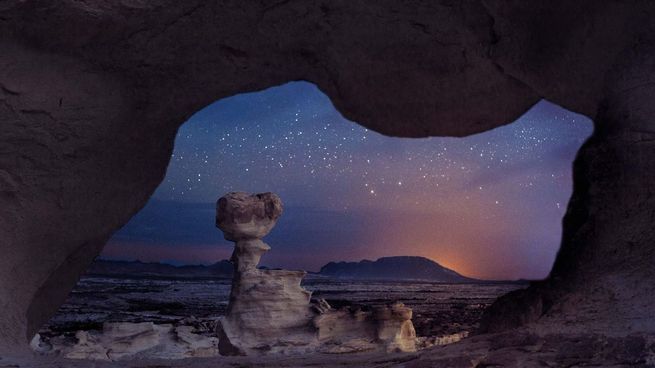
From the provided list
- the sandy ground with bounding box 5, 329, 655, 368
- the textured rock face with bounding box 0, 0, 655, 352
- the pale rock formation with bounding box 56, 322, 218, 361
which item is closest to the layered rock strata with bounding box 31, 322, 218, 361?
the pale rock formation with bounding box 56, 322, 218, 361

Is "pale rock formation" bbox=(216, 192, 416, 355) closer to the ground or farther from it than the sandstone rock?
closer to the ground

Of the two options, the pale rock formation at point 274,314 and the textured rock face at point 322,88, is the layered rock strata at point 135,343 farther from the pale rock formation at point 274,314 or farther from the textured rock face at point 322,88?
the textured rock face at point 322,88

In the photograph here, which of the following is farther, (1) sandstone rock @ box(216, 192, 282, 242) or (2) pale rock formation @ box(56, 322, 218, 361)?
(1) sandstone rock @ box(216, 192, 282, 242)

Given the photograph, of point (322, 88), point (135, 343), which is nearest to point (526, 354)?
point (322, 88)

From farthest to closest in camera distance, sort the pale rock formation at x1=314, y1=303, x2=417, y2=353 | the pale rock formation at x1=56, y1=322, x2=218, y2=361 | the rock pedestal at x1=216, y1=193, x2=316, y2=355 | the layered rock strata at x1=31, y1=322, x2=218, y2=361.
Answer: the pale rock formation at x1=314, y1=303, x2=417, y2=353, the rock pedestal at x1=216, y1=193, x2=316, y2=355, the pale rock formation at x1=56, y1=322, x2=218, y2=361, the layered rock strata at x1=31, y1=322, x2=218, y2=361

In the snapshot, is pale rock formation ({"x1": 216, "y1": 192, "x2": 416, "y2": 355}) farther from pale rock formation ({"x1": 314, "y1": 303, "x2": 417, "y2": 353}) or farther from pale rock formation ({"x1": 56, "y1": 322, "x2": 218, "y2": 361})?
pale rock formation ({"x1": 56, "y1": 322, "x2": 218, "y2": 361})

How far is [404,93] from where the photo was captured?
13.3 ft

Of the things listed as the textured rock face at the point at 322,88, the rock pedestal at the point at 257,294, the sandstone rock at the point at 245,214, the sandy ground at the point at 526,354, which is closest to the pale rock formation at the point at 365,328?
the rock pedestal at the point at 257,294

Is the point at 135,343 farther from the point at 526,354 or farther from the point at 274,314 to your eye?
the point at 526,354

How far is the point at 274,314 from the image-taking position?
1348cm

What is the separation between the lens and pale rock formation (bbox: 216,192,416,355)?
13180mm

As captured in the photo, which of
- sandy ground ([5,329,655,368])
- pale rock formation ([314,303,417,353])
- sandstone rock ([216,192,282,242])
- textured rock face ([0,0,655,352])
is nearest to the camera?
sandy ground ([5,329,655,368])

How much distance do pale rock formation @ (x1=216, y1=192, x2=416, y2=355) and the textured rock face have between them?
910 centimetres

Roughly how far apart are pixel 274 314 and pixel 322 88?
10.1 metres
